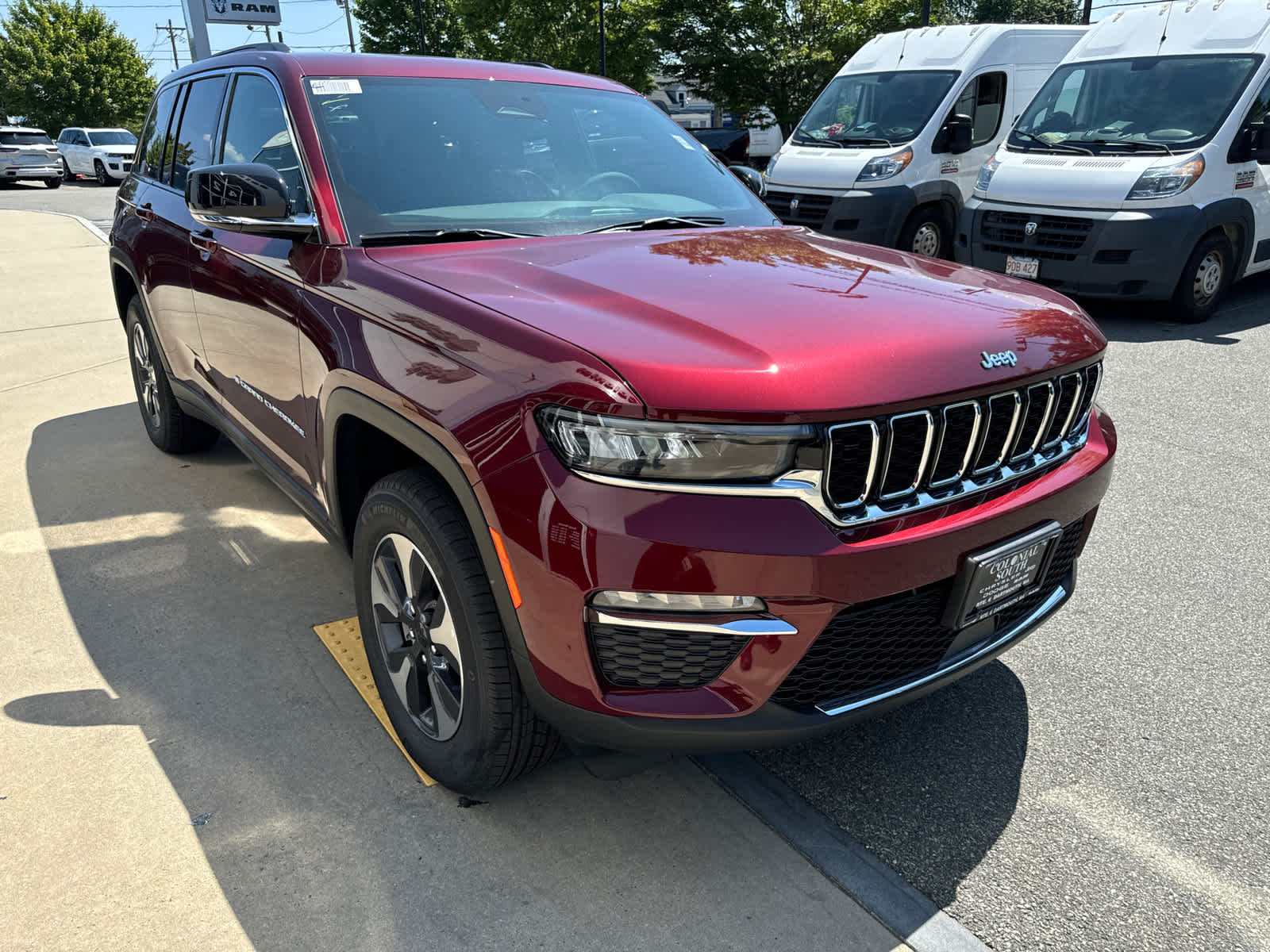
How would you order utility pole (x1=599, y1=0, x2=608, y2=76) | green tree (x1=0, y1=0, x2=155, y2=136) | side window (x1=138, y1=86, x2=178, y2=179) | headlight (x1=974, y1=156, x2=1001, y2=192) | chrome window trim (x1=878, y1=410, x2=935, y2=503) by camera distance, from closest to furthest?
chrome window trim (x1=878, y1=410, x2=935, y2=503)
side window (x1=138, y1=86, x2=178, y2=179)
headlight (x1=974, y1=156, x2=1001, y2=192)
utility pole (x1=599, y1=0, x2=608, y2=76)
green tree (x1=0, y1=0, x2=155, y2=136)

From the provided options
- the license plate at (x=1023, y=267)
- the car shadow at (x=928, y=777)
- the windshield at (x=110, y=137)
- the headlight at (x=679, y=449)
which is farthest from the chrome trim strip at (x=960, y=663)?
the windshield at (x=110, y=137)

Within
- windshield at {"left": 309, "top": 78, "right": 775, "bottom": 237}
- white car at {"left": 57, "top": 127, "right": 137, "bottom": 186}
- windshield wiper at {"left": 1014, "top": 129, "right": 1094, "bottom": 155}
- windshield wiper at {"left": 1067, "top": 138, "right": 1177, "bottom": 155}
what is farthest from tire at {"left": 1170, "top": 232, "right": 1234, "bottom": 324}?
white car at {"left": 57, "top": 127, "right": 137, "bottom": 186}

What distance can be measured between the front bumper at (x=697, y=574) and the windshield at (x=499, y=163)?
1.22 m

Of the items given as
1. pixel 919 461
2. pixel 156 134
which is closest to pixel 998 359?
pixel 919 461

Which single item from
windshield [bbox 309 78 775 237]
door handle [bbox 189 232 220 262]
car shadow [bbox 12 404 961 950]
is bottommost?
car shadow [bbox 12 404 961 950]

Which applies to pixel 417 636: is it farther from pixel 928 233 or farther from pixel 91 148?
Answer: pixel 91 148

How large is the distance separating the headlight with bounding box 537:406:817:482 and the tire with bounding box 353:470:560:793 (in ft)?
1.50

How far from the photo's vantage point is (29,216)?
19.8m

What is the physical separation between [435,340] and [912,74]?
936 centimetres

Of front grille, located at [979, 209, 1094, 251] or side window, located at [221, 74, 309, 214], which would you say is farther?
front grille, located at [979, 209, 1094, 251]

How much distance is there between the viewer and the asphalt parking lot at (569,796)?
84.3 inches

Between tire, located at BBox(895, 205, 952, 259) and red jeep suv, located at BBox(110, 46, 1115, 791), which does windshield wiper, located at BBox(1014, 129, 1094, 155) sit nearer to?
tire, located at BBox(895, 205, 952, 259)

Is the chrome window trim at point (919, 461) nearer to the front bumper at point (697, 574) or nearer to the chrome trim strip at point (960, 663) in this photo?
the front bumper at point (697, 574)

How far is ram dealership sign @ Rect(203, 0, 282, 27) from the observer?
2081cm
